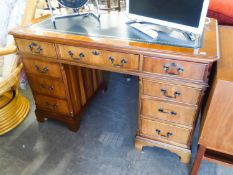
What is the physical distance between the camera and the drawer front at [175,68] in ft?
3.04

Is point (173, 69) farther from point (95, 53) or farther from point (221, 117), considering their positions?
point (95, 53)

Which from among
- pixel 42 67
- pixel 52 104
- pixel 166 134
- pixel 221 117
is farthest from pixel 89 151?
pixel 221 117

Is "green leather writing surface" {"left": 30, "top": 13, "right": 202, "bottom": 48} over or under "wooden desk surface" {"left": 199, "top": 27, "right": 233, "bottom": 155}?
over

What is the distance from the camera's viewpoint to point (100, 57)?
1.07 meters

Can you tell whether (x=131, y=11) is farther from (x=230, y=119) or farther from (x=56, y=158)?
(x=56, y=158)

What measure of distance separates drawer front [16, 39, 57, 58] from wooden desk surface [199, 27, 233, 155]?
2.84 feet

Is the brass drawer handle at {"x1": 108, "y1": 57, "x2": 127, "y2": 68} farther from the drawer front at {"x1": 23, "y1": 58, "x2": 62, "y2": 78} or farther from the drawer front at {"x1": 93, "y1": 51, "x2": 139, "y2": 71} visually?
the drawer front at {"x1": 23, "y1": 58, "x2": 62, "y2": 78}

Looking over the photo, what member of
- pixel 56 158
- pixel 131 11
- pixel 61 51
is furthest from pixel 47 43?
pixel 56 158

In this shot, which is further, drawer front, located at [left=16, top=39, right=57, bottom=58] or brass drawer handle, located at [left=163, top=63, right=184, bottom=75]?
drawer front, located at [left=16, top=39, right=57, bottom=58]

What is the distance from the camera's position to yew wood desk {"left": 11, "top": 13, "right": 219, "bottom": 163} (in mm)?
958

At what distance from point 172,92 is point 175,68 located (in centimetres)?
15

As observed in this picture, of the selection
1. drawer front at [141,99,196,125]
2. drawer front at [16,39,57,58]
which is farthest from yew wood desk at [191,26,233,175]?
drawer front at [16,39,57,58]

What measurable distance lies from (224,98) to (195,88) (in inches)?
6.2

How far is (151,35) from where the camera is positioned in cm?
107
